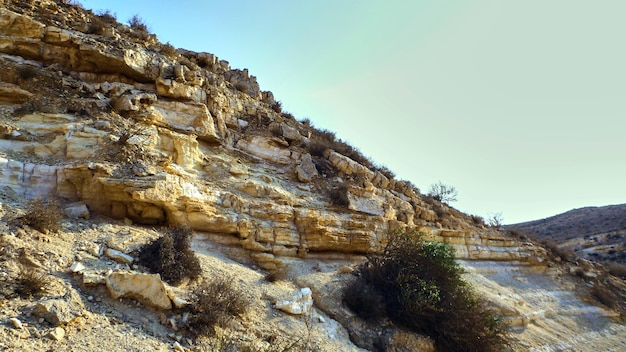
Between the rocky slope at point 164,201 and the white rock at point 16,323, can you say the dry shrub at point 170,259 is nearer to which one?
the rocky slope at point 164,201

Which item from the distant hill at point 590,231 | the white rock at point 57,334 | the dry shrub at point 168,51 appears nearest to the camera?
the white rock at point 57,334

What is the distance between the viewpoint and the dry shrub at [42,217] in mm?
6007

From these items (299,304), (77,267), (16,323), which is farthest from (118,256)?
(299,304)

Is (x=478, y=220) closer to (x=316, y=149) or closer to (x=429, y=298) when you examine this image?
(x=316, y=149)

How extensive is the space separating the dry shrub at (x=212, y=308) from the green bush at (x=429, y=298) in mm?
3277

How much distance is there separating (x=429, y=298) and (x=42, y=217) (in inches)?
330

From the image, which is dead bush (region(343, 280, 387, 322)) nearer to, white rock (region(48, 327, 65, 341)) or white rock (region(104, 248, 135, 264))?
white rock (region(104, 248, 135, 264))

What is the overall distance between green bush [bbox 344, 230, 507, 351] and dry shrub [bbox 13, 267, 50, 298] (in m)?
6.19

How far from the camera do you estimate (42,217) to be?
6.07 metres

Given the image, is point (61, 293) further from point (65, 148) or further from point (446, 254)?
point (446, 254)

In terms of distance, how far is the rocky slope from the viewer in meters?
5.34

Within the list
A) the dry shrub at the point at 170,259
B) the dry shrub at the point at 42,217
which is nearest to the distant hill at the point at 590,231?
the dry shrub at the point at 170,259

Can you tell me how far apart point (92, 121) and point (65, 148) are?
1.13 meters

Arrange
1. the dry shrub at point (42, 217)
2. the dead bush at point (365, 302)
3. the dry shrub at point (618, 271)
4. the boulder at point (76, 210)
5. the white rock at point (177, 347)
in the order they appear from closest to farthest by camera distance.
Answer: the white rock at point (177, 347) → the dry shrub at point (42, 217) → the boulder at point (76, 210) → the dead bush at point (365, 302) → the dry shrub at point (618, 271)
